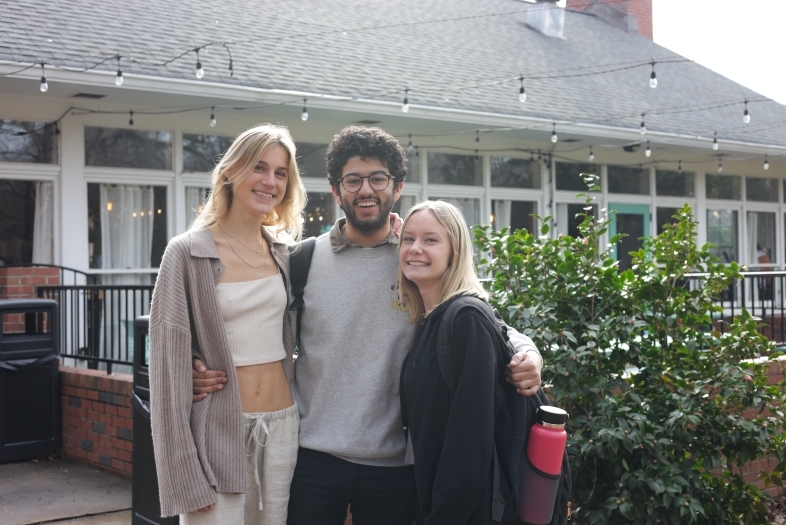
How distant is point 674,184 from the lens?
1491 cm

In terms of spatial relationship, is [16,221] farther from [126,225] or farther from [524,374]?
[524,374]

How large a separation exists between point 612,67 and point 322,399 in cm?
1387

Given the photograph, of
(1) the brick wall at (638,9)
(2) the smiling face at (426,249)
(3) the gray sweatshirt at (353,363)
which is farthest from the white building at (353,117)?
(2) the smiling face at (426,249)

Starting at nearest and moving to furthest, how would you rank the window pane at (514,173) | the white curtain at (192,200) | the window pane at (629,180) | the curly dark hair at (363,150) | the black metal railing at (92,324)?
the curly dark hair at (363,150) < the black metal railing at (92,324) < the white curtain at (192,200) < the window pane at (514,173) < the window pane at (629,180)

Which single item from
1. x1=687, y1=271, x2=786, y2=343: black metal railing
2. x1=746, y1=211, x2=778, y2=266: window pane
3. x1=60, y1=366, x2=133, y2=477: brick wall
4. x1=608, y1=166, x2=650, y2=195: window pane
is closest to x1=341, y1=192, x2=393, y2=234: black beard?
x1=687, y1=271, x2=786, y2=343: black metal railing

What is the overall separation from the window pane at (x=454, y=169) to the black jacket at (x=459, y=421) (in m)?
9.44

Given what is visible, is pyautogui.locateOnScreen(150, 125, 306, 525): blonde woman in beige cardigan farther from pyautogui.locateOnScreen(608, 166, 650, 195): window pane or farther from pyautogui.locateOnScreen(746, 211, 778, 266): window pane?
pyautogui.locateOnScreen(746, 211, 778, 266): window pane

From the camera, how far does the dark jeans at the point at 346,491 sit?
289 cm

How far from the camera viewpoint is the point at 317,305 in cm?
300

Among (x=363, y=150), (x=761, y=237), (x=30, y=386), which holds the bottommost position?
(x=30, y=386)

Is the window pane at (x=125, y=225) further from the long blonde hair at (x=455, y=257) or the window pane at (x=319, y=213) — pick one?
the long blonde hair at (x=455, y=257)

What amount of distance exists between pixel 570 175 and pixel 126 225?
7.15 meters

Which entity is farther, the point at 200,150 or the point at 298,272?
the point at 200,150

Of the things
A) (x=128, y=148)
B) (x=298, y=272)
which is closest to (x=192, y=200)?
(x=128, y=148)
